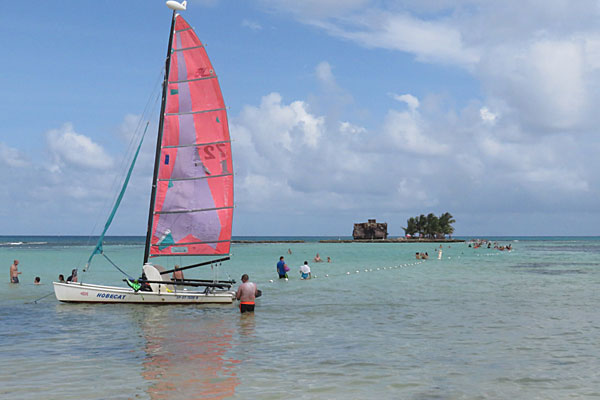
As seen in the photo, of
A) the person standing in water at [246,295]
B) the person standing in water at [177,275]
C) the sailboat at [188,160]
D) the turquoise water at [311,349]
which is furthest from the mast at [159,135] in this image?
the person standing in water at [246,295]

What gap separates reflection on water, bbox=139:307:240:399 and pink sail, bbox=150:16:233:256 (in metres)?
4.48

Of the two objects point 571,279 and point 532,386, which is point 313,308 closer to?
point 532,386

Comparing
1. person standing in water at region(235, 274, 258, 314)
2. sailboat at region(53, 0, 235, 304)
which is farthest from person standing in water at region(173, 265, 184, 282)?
person standing in water at region(235, 274, 258, 314)

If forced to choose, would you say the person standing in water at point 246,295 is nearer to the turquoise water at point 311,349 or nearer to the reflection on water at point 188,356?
the turquoise water at point 311,349

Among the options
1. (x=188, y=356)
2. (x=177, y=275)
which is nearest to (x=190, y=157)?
(x=177, y=275)

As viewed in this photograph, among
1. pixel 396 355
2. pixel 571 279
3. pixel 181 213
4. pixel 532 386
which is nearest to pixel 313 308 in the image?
pixel 181 213

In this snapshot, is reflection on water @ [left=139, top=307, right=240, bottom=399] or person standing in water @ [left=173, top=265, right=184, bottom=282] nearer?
reflection on water @ [left=139, top=307, right=240, bottom=399]

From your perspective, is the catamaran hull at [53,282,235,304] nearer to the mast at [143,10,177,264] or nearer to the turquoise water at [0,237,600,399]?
the turquoise water at [0,237,600,399]

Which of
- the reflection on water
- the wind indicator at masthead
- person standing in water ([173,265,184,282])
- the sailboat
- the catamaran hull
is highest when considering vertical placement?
the wind indicator at masthead

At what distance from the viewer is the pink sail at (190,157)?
28.6 m

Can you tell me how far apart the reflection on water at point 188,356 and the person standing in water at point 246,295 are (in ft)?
3.61

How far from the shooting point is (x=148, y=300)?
2723 centimetres

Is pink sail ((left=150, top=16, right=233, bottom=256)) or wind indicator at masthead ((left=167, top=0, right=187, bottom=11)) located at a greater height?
wind indicator at masthead ((left=167, top=0, right=187, bottom=11))

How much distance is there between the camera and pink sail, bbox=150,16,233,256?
28.6m
